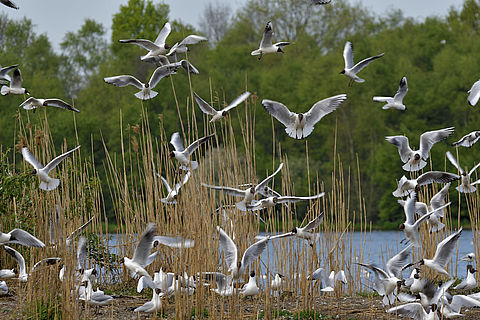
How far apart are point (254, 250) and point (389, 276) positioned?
1228mm

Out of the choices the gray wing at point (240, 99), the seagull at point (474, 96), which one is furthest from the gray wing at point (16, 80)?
the seagull at point (474, 96)

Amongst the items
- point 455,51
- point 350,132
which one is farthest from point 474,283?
point 455,51

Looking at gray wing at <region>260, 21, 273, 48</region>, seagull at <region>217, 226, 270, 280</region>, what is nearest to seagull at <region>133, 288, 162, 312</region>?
seagull at <region>217, 226, 270, 280</region>

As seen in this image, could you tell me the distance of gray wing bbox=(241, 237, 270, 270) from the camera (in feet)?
19.7

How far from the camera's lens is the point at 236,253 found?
620cm

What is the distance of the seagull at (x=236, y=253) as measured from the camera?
6.04m

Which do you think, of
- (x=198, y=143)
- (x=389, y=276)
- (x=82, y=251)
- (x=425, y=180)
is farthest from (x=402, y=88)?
(x=82, y=251)

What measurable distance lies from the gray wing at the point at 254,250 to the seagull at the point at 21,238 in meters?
1.67

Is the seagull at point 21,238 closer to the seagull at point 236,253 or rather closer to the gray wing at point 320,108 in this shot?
the seagull at point 236,253

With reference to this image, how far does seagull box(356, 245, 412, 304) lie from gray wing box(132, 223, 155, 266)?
67.2 inches

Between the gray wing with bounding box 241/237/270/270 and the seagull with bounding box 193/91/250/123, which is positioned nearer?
the gray wing with bounding box 241/237/270/270

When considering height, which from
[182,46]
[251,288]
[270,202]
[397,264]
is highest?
[182,46]

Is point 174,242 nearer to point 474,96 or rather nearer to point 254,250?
point 254,250

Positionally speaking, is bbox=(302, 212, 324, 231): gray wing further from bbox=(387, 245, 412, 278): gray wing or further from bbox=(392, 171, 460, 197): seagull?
bbox=(392, 171, 460, 197): seagull
